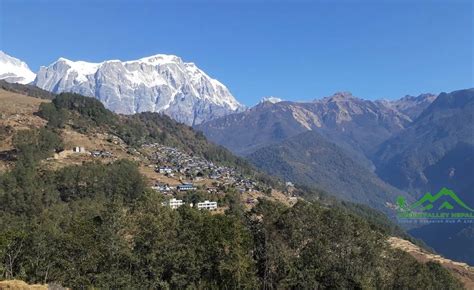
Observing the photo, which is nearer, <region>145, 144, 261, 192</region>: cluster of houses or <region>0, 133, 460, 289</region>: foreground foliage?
<region>0, 133, 460, 289</region>: foreground foliage

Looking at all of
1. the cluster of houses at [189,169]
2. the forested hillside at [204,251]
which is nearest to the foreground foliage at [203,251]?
the forested hillside at [204,251]

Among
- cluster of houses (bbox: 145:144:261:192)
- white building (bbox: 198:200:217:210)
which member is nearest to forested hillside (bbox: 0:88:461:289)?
white building (bbox: 198:200:217:210)

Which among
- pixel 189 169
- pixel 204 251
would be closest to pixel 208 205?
pixel 189 169

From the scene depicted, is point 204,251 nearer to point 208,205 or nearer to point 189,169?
point 208,205

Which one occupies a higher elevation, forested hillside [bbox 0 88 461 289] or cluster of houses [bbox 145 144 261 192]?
cluster of houses [bbox 145 144 261 192]

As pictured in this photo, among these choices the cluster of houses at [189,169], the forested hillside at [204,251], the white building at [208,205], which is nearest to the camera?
the forested hillside at [204,251]

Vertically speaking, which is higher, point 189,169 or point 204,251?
point 189,169

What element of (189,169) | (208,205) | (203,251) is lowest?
(208,205)

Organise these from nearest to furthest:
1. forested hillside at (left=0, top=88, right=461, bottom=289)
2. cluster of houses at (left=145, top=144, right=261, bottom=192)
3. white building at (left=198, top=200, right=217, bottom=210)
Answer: forested hillside at (left=0, top=88, right=461, bottom=289)
white building at (left=198, top=200, right=217, bottom=210)
cluster of houses at (left=145, top=144, right=261, bottom=192)

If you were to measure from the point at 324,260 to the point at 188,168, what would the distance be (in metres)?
114

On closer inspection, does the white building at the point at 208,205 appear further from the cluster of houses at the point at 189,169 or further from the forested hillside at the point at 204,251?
the forested hillside at the point at 204,251

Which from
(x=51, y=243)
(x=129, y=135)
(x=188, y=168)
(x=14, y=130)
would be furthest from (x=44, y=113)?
(x=51, y=243)

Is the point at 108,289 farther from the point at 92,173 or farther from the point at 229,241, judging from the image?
the point at 92,173

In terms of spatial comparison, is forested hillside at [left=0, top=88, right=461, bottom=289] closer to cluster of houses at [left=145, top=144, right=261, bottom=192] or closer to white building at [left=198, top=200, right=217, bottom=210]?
white building at [left=198, top=200, right=217, bottom=210]
